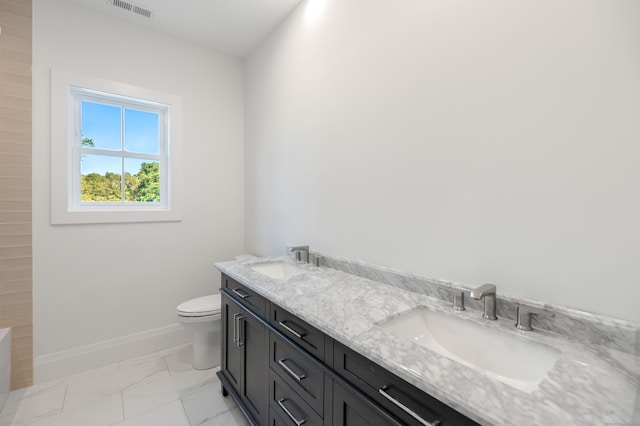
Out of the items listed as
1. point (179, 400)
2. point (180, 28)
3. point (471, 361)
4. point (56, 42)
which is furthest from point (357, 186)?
point (56, 42)

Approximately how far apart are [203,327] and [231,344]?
1.64ft

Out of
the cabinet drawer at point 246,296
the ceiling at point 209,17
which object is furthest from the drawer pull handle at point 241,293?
the ceiling at point 209,17

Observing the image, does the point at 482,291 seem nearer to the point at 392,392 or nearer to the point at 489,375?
the point at 489,375

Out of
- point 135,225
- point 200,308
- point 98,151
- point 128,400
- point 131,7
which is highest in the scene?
point 131,7

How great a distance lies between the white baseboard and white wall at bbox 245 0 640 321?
172cm

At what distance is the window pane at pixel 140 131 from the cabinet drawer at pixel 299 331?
2.17m

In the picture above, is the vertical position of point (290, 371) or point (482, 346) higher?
point (482, 346)

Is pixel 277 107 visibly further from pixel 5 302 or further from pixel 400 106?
pixel 5 302

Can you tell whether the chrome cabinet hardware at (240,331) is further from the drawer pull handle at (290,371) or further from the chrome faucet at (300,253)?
the chrome faucet at (300,253)

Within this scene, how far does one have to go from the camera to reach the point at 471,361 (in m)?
0.98

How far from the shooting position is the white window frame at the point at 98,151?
2088mm

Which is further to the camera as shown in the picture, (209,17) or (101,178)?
(101,178)

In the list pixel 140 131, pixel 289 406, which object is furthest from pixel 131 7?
pixel 289 406

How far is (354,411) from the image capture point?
34.5 inches
